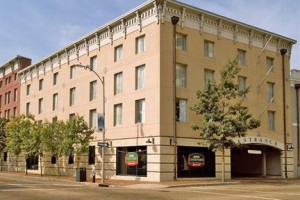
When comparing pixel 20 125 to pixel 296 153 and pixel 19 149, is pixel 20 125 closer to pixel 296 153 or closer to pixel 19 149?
pixel 19 149

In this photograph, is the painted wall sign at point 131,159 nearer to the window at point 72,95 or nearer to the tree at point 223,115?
the tree at point 223,115

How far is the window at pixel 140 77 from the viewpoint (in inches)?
1468

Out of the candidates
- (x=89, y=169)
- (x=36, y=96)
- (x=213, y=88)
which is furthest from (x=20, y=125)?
(x=213, y=88)

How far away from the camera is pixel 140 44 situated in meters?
38.0

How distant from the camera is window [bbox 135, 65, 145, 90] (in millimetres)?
37287

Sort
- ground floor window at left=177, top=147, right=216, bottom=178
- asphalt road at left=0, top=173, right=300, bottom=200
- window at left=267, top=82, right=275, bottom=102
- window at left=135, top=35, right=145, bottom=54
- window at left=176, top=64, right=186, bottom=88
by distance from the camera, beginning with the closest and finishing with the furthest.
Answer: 1. asphalt road at left=0, top=173, right=300, bottom=200
2. ground floor window at left=177, top=147, right=216, bottom=178
3. window at left=176, top=64, right=186, bottom=88
4. window at left=135, top=35, right=145, bottom=54
5. window at left=267, top=82, right=275, bottom=102

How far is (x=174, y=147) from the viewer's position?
1361 inches

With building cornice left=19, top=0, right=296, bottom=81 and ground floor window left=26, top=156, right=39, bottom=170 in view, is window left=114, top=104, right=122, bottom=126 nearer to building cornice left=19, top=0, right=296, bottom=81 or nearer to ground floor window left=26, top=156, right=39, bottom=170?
building cornice left=19, top=0, right=296, bottom=81

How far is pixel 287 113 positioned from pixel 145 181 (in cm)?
1834

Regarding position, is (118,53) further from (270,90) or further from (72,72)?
(270,90)

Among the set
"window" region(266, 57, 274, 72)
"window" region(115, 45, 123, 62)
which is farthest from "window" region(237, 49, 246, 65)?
"window" region(115, 45, 123, 62)

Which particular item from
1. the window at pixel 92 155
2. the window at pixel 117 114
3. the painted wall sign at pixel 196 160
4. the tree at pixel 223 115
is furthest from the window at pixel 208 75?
the window at pixel 92 155

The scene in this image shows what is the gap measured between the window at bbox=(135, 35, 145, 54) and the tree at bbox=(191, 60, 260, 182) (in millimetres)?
6801

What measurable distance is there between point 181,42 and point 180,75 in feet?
9.27
